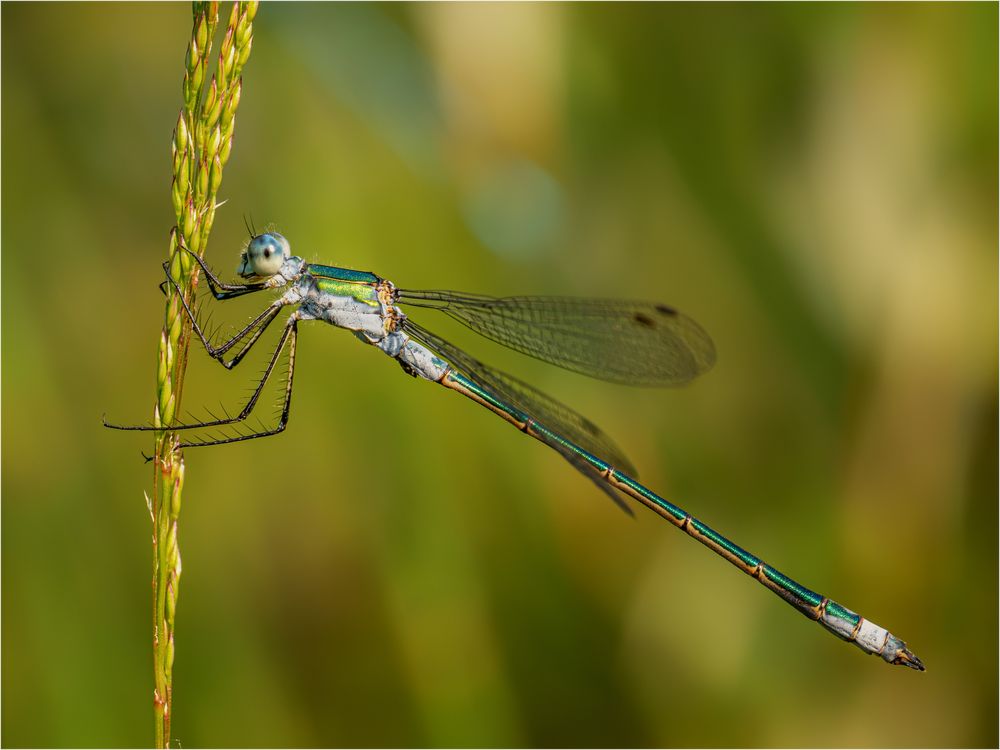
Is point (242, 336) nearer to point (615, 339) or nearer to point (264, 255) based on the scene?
point (264, 255)

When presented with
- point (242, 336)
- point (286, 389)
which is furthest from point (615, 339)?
point (242, 336)

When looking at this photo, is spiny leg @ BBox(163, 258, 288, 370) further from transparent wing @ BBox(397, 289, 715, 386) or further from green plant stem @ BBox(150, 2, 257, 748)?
transparent wing @ BBox(397, 289, 715, 386)

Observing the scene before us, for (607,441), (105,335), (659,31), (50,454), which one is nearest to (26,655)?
(50,454)

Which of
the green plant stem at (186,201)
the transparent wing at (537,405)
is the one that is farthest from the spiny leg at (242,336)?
the transparent wing at (537,405)

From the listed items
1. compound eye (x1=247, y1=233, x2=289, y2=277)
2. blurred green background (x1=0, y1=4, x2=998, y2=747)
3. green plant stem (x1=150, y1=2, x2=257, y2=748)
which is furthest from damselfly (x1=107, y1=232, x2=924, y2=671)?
green plant stem (x1=150, y1=2, x2=257, y2=748)

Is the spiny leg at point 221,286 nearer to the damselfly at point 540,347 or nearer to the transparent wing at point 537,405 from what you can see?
the damselfly at point 540,347

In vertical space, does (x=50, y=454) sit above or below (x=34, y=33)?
below

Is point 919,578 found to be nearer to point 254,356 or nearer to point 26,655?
point 254,356
